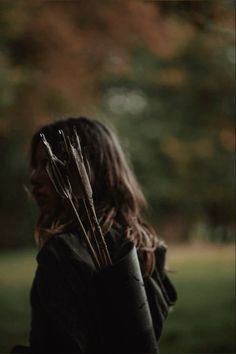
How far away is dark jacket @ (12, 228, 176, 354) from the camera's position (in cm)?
70

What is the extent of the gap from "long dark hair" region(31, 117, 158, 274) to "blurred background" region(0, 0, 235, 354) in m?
1.22

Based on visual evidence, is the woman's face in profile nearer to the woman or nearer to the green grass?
the woman

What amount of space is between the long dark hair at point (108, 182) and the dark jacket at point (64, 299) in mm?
48

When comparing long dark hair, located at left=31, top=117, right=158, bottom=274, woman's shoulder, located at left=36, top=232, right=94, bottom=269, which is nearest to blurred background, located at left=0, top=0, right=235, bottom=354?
long dark hair, located at left=31, top=117, right=158, bottom=274

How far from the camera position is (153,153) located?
3.35 metres

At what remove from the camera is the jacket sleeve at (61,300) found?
0.71 meters

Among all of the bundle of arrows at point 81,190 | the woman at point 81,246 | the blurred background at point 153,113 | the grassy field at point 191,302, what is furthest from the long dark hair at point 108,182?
the grassy field at point 191,302

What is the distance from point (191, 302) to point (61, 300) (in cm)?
190

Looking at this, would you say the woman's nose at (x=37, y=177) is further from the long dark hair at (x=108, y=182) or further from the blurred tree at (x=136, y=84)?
the blurred tree at (x=136, y=84)

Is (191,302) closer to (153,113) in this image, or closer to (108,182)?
(153,113)

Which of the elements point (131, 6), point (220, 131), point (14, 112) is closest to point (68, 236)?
point (131, 6)

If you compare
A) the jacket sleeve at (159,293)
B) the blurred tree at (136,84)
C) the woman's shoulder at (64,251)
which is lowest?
the jacket sleeve at (159,293)

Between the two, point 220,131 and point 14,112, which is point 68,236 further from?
point 220,131

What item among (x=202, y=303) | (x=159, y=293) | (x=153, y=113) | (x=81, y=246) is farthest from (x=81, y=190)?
(x=153, y=113)
